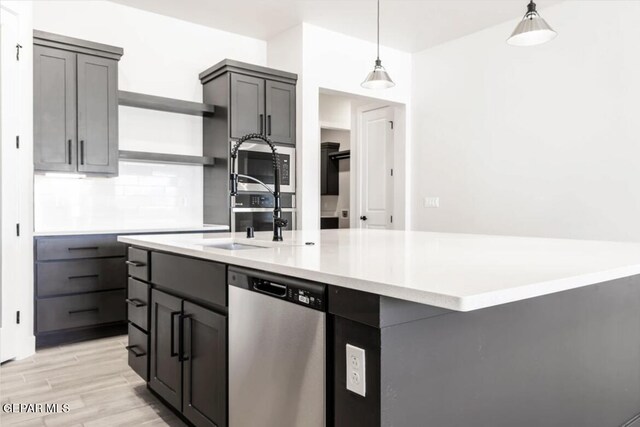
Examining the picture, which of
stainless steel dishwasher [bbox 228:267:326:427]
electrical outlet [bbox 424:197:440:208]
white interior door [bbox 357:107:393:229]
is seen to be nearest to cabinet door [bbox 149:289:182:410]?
stainless steel dishwasher [bbox 228:267:326:427]

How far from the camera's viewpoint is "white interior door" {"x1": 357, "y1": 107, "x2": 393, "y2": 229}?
5727 millimetres

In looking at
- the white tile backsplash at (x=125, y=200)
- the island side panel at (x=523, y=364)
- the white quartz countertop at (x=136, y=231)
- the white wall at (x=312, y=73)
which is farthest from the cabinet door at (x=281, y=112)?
the island side panel at (x=523, y=364)

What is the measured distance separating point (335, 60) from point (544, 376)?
4.06m

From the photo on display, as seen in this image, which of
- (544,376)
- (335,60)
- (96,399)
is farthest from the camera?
(335,60)

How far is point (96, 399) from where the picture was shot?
243cm

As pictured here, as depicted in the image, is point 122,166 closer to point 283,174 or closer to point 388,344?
point 283,174

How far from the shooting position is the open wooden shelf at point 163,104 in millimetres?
3873

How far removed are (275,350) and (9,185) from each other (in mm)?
2653

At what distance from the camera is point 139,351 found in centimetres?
239

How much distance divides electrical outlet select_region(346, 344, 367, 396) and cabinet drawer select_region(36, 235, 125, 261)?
2.99 metres

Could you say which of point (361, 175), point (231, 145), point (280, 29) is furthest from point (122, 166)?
point (361, 175)

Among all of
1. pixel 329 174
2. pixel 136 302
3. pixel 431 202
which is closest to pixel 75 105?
pixel 136 302

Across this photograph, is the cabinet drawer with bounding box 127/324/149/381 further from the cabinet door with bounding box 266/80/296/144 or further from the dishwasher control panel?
the cabinet door with bounding box 266/80/296/144

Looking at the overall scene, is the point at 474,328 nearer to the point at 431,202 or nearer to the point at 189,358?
the point at 189,358
